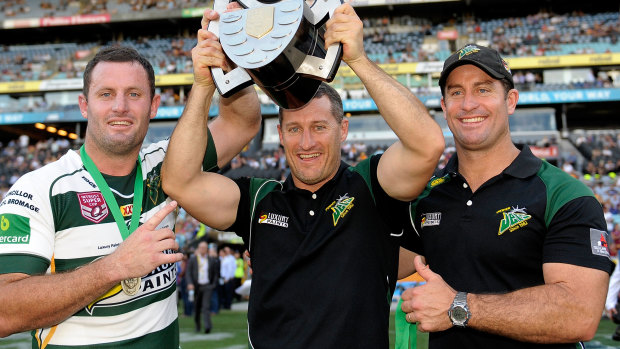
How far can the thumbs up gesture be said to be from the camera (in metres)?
2.17

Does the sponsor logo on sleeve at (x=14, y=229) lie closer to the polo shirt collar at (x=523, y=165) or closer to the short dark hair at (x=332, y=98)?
the short dark hair at (x=332, y=98)

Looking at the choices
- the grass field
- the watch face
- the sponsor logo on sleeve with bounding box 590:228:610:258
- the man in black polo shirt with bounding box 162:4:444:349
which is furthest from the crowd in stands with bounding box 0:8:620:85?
the watch face

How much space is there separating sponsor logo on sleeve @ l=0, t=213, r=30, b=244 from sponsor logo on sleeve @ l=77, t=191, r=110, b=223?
24 cm

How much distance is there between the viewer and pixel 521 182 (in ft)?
8.09

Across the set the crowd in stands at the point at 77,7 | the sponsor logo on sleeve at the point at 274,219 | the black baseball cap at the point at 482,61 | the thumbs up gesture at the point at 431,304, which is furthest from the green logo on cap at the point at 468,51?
the crowd in stands at the point at 77,7

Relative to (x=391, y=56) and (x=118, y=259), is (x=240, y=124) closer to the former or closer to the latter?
(x=118, y=259)

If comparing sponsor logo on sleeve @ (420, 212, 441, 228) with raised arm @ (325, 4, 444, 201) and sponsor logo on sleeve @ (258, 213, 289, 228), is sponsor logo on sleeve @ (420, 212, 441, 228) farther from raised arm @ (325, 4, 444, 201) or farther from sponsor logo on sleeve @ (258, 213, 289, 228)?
sponsor logo on sleeve @ (258, 213, 289, 228)

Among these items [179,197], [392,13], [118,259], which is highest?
[392,13]

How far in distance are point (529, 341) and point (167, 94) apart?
33.3 meters

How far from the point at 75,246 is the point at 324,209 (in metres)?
1.13

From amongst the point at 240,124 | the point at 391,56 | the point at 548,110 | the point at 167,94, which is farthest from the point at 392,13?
the point at 240,124

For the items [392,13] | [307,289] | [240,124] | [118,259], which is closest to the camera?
[118,259]

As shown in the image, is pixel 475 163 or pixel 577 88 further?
pixel 577 88

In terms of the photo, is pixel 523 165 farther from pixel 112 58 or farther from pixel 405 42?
pixel 405 42
